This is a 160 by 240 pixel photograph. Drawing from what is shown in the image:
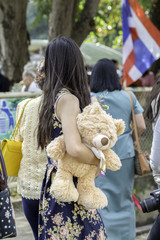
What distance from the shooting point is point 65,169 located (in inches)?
109

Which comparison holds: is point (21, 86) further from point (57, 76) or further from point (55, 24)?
point (57, 76)

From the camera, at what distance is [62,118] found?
2.76 m

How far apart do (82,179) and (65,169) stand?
4.7 inches

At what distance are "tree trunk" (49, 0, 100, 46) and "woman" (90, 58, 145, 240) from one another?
14.0ft

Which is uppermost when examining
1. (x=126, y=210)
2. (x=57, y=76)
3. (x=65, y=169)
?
(x=57, y=76)

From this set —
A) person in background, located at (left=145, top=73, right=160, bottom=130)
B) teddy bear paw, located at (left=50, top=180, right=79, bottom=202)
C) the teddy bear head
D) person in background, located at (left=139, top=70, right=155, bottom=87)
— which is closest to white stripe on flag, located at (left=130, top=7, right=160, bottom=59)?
person in background, located at (left=145, top=73, right=160, bottom=130)

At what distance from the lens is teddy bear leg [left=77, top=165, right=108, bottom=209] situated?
9.02ft

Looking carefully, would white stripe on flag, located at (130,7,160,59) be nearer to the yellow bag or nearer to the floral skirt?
the yellow bag

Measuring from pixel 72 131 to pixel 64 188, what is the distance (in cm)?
33

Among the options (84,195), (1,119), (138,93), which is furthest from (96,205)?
(138,93)

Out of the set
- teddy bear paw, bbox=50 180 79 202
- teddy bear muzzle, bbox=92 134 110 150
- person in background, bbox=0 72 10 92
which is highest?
teddy bear muzzle, bbox=92 134 110 150

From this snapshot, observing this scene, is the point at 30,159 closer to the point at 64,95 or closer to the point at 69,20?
the point at 64,95

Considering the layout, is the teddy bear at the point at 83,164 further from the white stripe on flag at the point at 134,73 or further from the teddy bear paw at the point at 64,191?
the white stripe on flag at the point at 134,73

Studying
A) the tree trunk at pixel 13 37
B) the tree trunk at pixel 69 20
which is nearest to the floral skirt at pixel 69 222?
the tree trunk at pixel 69 20
